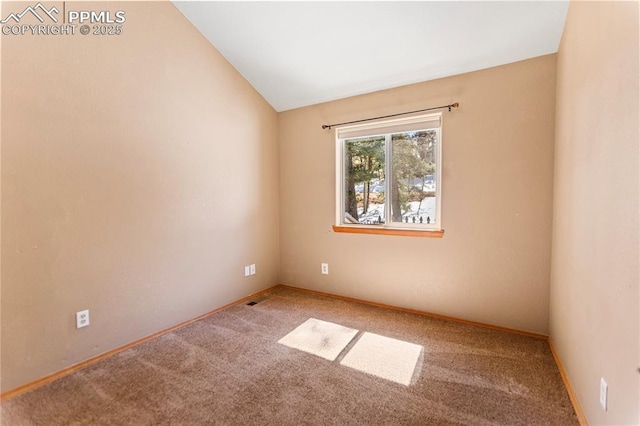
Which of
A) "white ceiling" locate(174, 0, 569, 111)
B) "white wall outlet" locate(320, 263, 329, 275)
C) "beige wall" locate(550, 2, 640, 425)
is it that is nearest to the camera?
"beige wall" locate(550, 2, 640, 425)

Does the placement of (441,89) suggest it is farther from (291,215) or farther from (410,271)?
(291,215)

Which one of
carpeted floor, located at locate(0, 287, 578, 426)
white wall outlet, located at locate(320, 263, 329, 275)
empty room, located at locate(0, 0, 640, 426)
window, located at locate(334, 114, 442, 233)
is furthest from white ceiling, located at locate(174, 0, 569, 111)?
carpeted floor, located at locate(0, 287, 578, 426)

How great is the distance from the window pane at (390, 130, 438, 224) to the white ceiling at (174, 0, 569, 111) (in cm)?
55

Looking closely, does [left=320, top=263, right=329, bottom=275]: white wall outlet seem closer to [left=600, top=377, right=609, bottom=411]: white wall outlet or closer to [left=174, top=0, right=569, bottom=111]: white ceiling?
[left=174, top=0, right=569, bottom=111]: white ceiling

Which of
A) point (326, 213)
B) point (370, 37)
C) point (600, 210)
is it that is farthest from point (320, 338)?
point (370, 37)

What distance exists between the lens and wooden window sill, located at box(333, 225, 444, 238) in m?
2.56

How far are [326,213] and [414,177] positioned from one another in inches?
40.3

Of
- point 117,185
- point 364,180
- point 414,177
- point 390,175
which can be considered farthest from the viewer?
point 364,180

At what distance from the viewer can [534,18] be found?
1887 millimetres

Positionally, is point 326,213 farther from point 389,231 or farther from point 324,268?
point 389,231

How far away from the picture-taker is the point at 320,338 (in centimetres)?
224

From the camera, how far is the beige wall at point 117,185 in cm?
162

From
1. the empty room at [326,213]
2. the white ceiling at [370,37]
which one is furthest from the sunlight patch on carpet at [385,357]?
the white ceiling at [370,37]

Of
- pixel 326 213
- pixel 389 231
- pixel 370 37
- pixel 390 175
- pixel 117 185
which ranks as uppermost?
pixel 370 37
